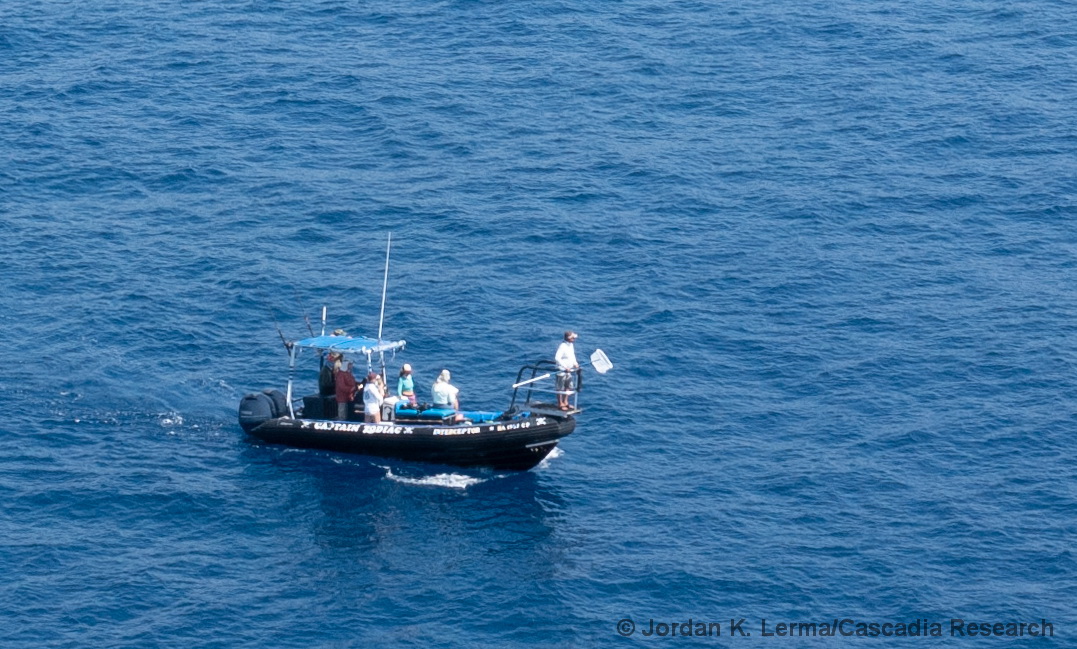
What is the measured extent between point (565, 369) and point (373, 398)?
5.87m

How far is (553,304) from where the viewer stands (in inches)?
2368

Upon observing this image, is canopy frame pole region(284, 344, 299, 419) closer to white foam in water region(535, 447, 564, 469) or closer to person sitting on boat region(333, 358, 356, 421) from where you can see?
person sitting on boat region(333, 358, 356, 421)

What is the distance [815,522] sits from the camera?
4853 centimetres

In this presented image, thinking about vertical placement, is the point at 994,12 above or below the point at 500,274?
above

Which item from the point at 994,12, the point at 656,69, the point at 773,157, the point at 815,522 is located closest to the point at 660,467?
the point at 815,522

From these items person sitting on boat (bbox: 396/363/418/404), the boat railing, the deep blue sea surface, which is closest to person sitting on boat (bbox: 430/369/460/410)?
person sitting on boat (bbox: 396/363/418/404)

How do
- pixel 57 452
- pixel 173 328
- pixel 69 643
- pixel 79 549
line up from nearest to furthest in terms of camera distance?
pixel 69 643 < pixel 79 549 < pixel 57 452 < pixel 173 328

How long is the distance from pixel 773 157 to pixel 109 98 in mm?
28870

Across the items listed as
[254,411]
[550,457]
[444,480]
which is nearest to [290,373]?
[254,411]

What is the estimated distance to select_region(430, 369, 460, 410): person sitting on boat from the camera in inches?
2016

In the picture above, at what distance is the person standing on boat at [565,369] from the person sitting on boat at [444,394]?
3.29 meters

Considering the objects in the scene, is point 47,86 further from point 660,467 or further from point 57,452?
point 660,467

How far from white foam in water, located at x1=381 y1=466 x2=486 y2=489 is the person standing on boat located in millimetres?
3401

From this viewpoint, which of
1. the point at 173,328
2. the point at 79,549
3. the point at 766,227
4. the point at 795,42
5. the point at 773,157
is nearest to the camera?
the point at 79,549
